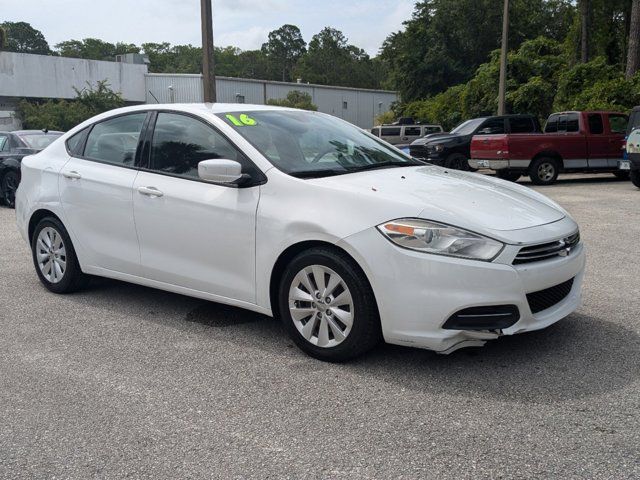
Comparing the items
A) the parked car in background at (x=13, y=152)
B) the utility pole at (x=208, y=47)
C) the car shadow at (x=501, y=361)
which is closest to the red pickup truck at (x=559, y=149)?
the utility pole at (x=208, y=47)

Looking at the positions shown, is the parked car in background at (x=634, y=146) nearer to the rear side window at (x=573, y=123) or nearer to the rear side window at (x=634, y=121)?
the rear side window at (x=634, y=121)

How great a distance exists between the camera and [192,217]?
463cm

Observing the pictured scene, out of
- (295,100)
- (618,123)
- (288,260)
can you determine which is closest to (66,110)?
(295,100)

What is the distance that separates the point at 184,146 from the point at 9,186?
9.48 meters

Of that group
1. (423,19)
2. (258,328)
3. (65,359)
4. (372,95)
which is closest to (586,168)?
(258,328)

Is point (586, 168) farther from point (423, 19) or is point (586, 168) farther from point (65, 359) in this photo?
point (423, 19)

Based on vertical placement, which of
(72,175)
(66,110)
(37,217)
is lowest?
(37,217)

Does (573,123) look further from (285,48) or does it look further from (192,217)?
(285,48)

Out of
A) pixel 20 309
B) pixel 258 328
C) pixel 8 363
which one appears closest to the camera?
pixel 8 363

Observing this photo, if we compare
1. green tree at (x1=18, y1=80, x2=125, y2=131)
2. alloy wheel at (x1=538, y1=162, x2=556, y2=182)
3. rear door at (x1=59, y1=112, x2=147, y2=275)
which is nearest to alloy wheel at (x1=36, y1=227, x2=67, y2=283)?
rear door at (x1=59, y1=112, x2=147, y2=275)

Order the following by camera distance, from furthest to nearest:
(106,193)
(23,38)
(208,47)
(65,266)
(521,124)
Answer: (23,38)
(521,124)
(208,47)
(65,266)
(106,193)

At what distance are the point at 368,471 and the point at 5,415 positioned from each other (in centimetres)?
198

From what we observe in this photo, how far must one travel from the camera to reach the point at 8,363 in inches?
167

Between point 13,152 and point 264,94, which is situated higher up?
point 264,94
